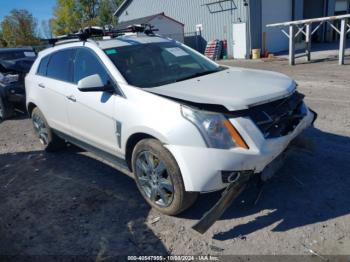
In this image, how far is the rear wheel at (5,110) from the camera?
334 inches

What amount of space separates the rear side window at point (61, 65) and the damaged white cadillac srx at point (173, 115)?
16 millimetres

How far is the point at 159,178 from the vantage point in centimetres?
337

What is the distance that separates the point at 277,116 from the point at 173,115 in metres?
1.00

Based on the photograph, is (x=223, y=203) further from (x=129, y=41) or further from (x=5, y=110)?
(x=5, y=110)

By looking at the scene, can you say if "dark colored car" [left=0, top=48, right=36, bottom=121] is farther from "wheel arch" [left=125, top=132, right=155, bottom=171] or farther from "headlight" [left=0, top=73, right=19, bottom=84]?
"wheel arch" [left=125, top=132, right=155, bottom=171]

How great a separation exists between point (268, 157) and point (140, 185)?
1.43m

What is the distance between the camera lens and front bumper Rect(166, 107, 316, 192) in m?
2.89

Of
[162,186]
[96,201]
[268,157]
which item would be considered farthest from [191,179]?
[96,201]

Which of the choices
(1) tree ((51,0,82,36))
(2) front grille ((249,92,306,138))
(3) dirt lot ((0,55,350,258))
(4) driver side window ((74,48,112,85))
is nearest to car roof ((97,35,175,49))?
(4) driver side window ((74,48,112,85))

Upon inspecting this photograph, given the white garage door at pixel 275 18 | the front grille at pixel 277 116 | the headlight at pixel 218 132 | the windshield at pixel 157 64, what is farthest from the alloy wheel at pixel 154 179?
the white garage door at pixel 275 18

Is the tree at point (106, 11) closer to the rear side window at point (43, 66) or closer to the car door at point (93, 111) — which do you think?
the rear side window at point (43, 66)

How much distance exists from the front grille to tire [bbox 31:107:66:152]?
355 centimetres

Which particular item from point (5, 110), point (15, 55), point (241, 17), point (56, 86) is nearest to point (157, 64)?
point (56, 86)

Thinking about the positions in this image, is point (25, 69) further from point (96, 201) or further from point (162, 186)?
point (162, 186)
